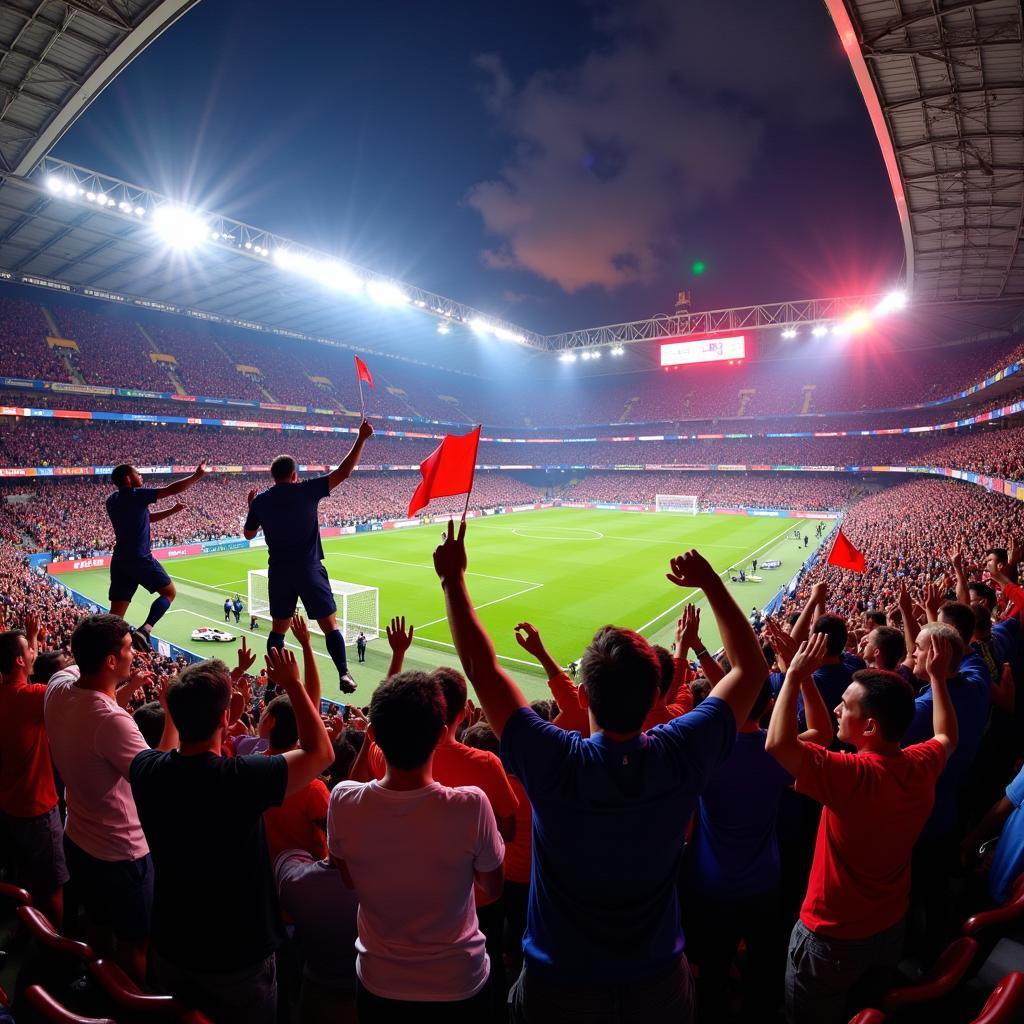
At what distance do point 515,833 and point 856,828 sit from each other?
1811 mm

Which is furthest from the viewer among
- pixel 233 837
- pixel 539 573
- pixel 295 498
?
pixel 539 573

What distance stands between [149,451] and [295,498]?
4498cm

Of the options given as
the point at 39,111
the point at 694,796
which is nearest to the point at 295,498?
the point at 694,796

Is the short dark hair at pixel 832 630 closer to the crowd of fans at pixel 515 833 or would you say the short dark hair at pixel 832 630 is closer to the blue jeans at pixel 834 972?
the crowd of fans at pixel 515 833

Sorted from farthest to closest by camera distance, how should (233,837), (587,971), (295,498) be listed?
(295,498) < (233,837) < (587,971)

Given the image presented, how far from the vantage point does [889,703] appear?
8.93ft

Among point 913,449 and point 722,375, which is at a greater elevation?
point 722,375

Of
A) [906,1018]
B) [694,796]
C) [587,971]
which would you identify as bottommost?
[906,1018]

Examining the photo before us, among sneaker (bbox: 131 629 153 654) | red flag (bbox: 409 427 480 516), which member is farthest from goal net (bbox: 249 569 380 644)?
red flag (bbox: 409 427 480 516)

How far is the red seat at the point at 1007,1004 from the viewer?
77.4 inches

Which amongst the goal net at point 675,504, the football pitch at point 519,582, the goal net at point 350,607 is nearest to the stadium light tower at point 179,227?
the football pitch at point 519,582

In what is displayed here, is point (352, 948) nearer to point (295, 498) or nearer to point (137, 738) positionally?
point (137, 738)

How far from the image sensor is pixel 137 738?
10.8 feet

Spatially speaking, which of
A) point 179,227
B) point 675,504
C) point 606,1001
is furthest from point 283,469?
point 675,504
